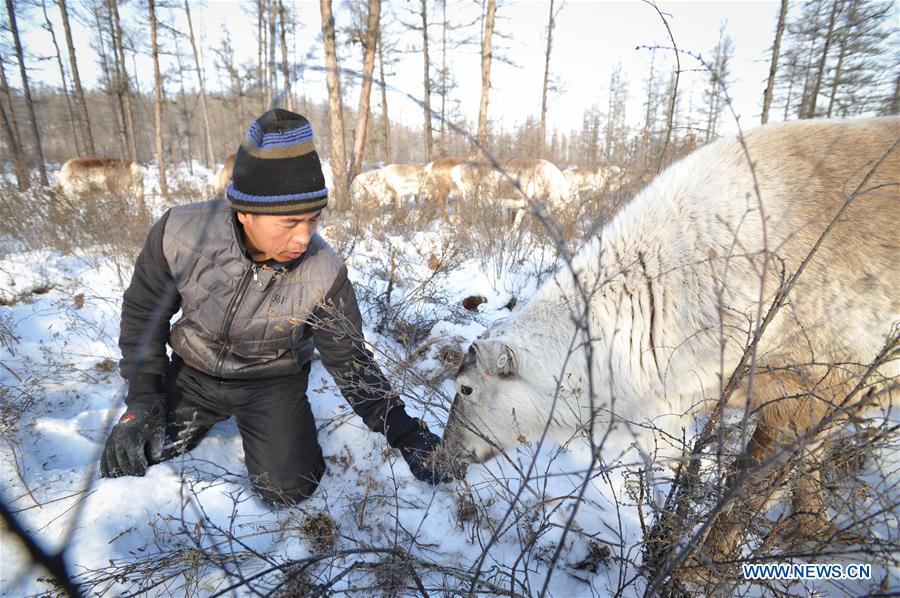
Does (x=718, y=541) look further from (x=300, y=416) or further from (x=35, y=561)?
(x=300, y=416)

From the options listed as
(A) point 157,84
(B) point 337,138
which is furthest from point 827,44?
(A) point 157,84

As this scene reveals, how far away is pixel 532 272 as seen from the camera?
17.8 feet

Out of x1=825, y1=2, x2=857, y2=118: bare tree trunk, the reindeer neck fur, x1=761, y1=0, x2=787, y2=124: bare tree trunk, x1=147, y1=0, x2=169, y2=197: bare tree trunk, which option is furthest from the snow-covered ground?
x1=825, y1=2, x2=857, y2=118: bare tree trunk

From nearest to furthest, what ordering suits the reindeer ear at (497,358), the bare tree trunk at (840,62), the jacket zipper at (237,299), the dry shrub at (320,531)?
the dry shrub at (320,531) → the reindeer ear at (497,358) → the jacket zipper at (237,299) → the bare tree trunk at (840,62)

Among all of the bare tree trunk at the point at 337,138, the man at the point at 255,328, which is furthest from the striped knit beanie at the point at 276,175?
the bare tree trunk at the point at 337,138

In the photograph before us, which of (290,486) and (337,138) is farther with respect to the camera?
(337,138)

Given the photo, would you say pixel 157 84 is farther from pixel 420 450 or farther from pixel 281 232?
pixel 420 450

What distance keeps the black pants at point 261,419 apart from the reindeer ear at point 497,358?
1183mm

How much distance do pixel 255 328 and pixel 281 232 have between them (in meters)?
0.61

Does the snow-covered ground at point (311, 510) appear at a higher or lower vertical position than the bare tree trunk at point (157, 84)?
lower

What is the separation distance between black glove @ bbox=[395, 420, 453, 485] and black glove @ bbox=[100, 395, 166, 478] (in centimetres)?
130

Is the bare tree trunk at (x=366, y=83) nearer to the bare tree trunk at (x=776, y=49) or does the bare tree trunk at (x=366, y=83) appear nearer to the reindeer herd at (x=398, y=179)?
the reindeer herd at (x=398, y=179)

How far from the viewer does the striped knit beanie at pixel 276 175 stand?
2.03 meters

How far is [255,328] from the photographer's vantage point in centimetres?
236
